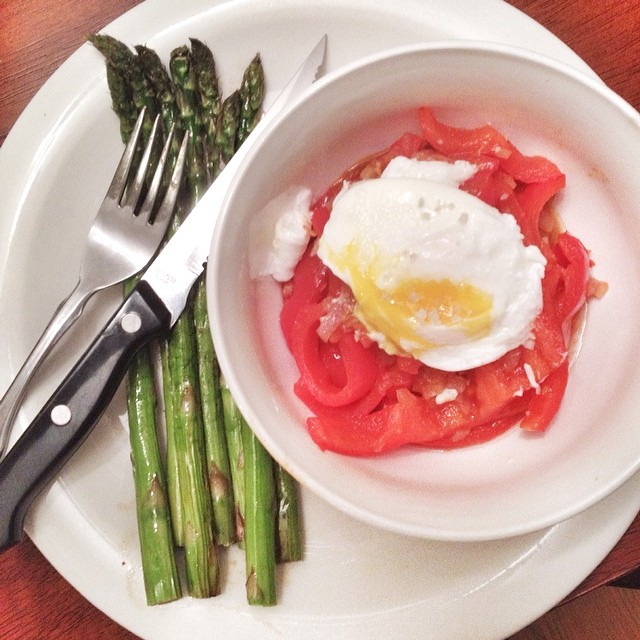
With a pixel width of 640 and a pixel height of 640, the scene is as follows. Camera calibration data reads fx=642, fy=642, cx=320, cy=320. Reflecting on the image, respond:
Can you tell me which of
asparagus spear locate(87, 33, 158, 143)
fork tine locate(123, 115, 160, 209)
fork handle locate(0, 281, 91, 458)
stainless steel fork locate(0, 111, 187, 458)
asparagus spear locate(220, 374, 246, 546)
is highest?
asparagus spear locate(87, 33, 158, 143)

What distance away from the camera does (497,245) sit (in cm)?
178

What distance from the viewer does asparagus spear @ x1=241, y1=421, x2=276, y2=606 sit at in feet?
6.53

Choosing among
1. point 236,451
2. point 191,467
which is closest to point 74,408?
point 191,467

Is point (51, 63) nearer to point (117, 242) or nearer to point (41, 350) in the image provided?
point (117, 242)

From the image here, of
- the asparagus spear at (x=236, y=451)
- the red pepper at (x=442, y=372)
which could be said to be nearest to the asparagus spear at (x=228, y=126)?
the red pepper at (x=442, y=372)

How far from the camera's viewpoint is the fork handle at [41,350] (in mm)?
2016

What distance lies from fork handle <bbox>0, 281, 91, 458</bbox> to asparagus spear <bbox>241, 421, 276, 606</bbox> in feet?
2.16

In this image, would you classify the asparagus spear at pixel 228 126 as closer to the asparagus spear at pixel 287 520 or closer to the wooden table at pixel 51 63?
the wooden table at pixel 51 63

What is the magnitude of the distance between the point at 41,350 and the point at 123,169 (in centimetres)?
63

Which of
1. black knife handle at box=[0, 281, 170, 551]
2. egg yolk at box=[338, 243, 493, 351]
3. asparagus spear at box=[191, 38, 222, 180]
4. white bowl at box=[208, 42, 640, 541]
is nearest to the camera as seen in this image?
white bowl at box=[208, 42, 640, 541]

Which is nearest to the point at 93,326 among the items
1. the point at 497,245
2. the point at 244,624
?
the point at 244,624

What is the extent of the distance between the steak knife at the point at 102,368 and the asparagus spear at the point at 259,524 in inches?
17.9

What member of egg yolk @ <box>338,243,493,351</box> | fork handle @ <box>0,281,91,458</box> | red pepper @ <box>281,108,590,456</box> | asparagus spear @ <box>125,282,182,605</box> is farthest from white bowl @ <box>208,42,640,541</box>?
fork handle @ <box>0,281,91,458</box>

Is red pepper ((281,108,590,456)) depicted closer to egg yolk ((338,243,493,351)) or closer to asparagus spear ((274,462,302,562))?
egg yolk ((338,243,493,351))
